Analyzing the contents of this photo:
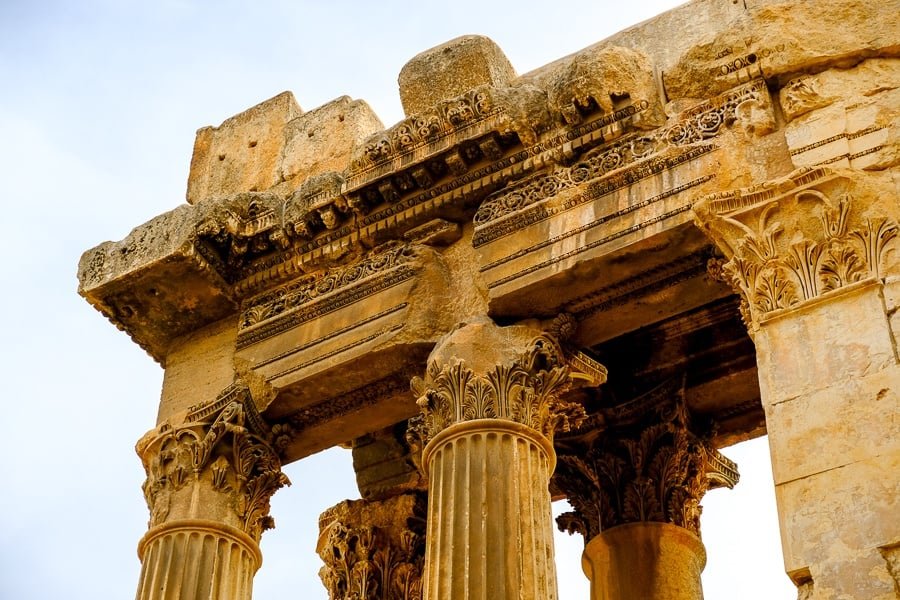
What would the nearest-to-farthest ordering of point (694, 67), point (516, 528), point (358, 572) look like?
point (516, 528) < point (694, 67) < point (358, 572)

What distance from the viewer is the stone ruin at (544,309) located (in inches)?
512

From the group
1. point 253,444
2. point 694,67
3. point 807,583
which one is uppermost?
point 694,67

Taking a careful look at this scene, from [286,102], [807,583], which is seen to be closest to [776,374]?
[807,583]

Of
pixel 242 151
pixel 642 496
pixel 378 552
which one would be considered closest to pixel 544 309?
pixel 642 496

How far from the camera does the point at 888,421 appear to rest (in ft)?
39.1

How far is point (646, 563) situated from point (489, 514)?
327cm

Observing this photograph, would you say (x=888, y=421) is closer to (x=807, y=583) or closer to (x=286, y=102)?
(x=807, y=583)

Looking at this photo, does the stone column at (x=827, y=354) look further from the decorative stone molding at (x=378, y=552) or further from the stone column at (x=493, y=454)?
the decorative stone molding at (x=378, y=552)

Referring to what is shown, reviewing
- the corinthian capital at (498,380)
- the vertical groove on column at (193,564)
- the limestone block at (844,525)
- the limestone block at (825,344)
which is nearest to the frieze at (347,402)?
the corinthian capital at (498,380)

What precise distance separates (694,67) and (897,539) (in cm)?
559

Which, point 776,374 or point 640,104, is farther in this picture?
point 640,104

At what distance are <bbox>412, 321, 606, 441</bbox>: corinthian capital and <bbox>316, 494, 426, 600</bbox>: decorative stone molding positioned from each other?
338 cm

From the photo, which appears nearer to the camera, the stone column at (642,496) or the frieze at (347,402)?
the frieze at (347,402)

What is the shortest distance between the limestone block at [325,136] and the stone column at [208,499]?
9.44 feet
